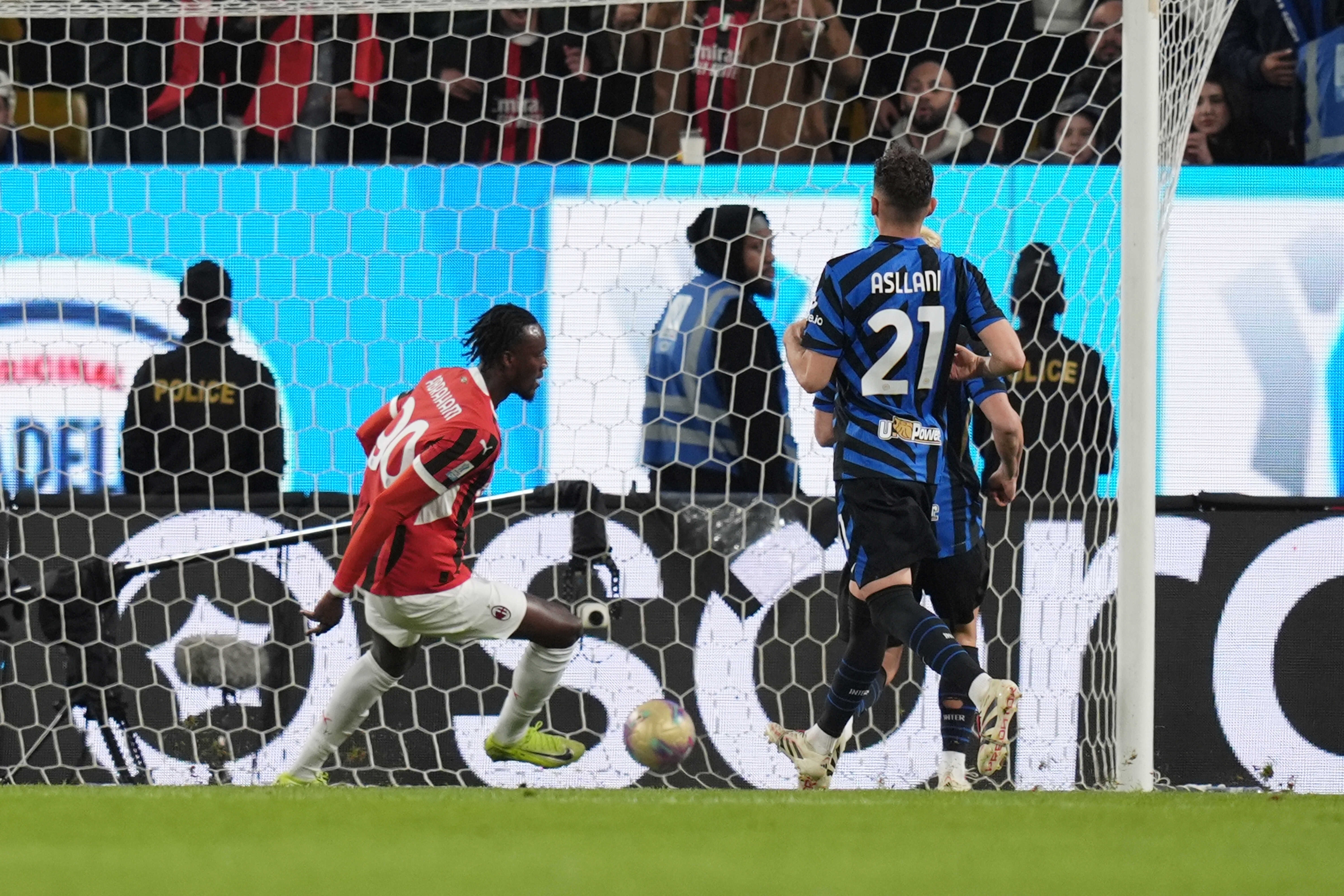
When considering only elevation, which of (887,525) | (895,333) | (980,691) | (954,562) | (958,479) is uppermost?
(895,333)

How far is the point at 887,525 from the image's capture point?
3834 mm

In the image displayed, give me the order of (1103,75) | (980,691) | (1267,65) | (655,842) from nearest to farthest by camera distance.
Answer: (655,842)
(980,691)
(1103,75)
(1267,65)

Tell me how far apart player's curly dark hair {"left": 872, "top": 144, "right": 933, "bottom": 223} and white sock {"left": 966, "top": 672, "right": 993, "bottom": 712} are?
3.53 ft

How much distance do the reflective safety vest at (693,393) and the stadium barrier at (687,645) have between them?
27 centimetres

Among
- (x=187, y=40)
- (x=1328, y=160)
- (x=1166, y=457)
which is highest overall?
(x=187, y=40)

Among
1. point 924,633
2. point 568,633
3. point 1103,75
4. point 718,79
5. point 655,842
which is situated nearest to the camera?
point 655,842

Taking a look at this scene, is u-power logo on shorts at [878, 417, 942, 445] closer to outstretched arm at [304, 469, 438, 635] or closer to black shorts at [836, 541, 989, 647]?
black shorts at [836, 541, 989, 647]

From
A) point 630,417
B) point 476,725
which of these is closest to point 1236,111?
point 630,417

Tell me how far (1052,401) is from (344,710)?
2362 millimetres

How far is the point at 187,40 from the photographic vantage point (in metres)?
6.04

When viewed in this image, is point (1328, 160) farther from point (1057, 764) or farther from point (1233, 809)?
point (1233, 809)

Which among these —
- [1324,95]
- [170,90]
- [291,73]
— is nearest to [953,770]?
[1324,95]

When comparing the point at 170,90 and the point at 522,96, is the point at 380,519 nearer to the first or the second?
the point at 522,96

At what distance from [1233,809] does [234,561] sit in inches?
118
